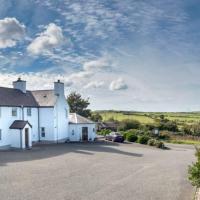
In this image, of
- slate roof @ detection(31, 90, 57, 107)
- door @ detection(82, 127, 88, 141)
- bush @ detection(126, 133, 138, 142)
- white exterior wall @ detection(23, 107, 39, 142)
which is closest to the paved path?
white exterior wall @ detection(23, 107, 39, 142)

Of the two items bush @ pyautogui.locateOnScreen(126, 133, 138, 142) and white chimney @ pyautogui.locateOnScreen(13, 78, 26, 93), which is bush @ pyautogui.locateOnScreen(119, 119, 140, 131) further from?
white chimney @ pyautogui.locateOnScreen(13, 78, 26, 93)

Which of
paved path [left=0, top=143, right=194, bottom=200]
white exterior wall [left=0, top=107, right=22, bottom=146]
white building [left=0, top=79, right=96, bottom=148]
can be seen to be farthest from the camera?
white building [left=0, top=79, right=96, bottom=148]

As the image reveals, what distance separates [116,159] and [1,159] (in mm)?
9886

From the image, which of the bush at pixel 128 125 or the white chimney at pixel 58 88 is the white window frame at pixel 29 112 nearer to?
the white chimney at pixel 58 88

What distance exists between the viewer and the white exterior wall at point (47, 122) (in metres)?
42.7

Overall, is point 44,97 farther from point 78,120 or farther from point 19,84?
point 78,120

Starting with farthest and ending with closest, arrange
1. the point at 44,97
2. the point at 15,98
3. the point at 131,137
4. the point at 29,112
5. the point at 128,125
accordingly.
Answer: the point at 128,125 < the point at 131,137 < the point at 44,97 < the point at 29,112 < the point at 15,98

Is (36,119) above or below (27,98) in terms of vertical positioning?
below

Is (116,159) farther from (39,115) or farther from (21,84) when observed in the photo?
(21,84)

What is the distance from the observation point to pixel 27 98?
42.8 metres

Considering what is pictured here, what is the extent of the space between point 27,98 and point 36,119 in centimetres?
305

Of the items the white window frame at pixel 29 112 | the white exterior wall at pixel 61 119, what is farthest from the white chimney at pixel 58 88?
the white window frame at pixel 29 112

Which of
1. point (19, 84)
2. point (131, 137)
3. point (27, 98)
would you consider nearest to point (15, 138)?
point (27, 98)

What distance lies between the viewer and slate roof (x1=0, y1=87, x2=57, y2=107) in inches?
1506
